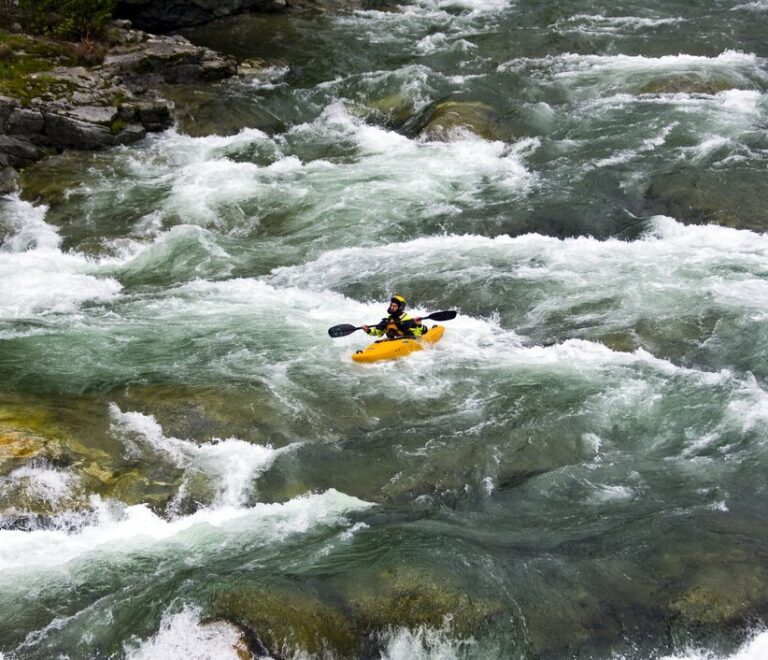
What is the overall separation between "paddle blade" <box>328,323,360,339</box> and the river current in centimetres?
20

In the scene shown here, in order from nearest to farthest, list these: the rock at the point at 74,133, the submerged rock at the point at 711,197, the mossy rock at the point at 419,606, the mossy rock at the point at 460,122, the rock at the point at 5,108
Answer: the mossy rock at the point at 419,606 < the submerged rock at the point at 711,197 < the rock at the point at 5,108 < the rock at the point at 74,133 < the mossy rock at the point at 460,122

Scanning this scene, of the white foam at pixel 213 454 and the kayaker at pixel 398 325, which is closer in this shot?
the white foam at pixel 213 454

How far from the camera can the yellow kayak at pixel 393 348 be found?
35.1 feet

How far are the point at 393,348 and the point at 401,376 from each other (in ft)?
1.45

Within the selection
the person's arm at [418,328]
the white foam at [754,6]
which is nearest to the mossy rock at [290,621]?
the person's arm at [418,328]

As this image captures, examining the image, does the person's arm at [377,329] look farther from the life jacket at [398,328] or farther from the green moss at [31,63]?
the green moss at [31,63]

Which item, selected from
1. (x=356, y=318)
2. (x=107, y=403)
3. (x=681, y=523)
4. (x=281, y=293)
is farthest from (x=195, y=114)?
(x=681, y=523)

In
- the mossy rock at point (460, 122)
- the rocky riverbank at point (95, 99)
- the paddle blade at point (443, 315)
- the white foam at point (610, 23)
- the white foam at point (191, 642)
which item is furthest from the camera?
the white foam at point (610, 23)

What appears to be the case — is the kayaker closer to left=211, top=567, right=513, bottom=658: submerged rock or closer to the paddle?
the paddle

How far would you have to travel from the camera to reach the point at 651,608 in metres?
7.07

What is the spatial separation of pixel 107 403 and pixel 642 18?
1855 centimetres

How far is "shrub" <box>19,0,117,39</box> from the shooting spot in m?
19.3

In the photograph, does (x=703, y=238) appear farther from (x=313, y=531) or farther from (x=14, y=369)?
(x=14, y=369)

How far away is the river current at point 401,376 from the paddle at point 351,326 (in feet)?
0.70
